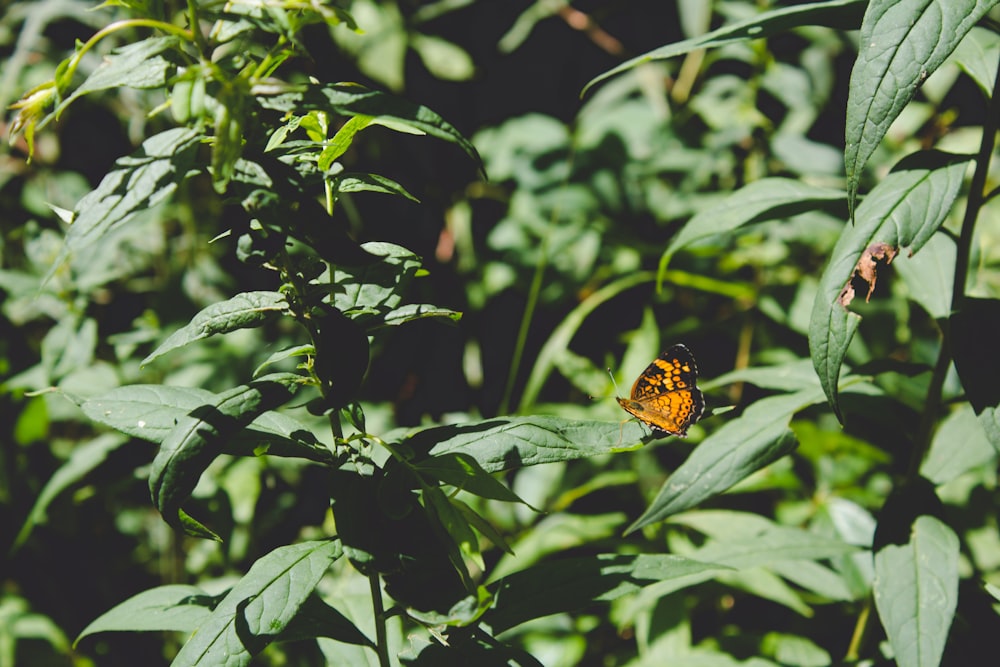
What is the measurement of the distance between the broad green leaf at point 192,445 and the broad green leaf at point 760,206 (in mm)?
750

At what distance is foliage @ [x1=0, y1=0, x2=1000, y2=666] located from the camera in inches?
35.3

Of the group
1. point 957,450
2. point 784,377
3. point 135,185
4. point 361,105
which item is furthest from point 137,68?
point 957,450

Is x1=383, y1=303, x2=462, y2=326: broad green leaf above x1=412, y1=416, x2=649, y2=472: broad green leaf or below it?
above

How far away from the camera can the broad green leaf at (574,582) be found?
1.07 metres

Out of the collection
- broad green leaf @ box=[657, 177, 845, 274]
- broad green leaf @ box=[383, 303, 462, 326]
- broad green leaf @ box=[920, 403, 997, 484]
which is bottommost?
broad green leaf @ box=[920, 403, 997, 484]

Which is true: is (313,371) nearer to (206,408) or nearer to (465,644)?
(206,408)

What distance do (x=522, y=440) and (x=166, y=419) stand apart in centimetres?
46

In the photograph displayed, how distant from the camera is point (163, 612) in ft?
3.84

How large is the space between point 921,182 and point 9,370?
2.39m

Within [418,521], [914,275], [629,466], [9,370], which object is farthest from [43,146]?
[914,275]

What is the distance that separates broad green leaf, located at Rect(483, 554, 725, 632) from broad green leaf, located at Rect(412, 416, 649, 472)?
7.7 inches

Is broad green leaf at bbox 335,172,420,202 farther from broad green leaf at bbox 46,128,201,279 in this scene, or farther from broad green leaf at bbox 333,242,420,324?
broad green leaf at bbox 46,128,201,279

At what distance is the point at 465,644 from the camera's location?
1.07m

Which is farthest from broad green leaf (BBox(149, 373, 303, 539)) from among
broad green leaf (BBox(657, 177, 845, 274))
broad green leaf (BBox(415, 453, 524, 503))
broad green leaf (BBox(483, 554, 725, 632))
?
broad green leaf (BBox(657, 177, 845, 274))
